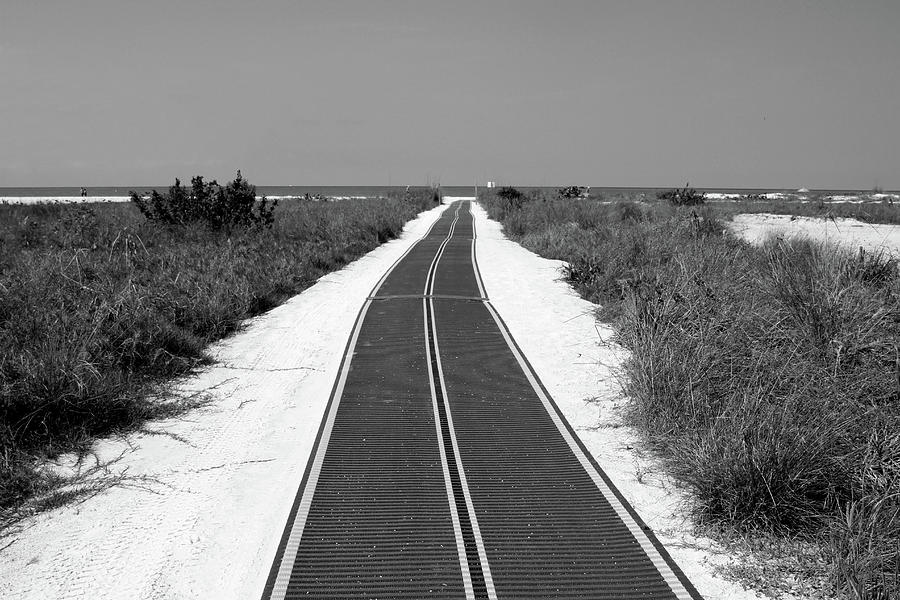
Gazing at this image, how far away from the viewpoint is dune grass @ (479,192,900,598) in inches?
170

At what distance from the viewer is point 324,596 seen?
12.4 ft

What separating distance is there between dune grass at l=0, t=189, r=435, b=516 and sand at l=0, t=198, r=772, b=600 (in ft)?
1.48

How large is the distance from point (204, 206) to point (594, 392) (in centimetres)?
1628

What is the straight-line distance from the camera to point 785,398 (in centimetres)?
509

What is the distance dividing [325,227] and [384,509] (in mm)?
20049

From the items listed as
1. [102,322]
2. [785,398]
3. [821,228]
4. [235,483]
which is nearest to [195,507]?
[235,483]

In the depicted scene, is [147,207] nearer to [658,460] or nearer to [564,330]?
[564,330]

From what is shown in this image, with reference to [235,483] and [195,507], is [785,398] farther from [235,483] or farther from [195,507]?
[195,507]

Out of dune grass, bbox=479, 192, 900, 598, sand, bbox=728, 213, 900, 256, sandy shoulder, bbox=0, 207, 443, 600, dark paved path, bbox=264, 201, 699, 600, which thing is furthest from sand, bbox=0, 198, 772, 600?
sand, bbox=728, 213, 900, 256

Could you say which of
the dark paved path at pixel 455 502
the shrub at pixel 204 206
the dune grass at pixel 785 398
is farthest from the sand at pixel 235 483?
the shrub at pixel 204 206

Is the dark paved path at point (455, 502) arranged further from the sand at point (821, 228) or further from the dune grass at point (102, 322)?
the sand at point (821, 228)

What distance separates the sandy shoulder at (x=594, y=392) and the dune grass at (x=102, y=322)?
186 inches

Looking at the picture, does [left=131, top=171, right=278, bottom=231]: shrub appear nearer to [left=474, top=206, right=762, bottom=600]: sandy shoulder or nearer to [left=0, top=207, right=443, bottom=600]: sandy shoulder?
[left=474, top=206, right=762, bottom=600]: sandy shoulder

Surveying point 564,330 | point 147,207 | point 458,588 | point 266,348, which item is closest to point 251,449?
point 458,588
